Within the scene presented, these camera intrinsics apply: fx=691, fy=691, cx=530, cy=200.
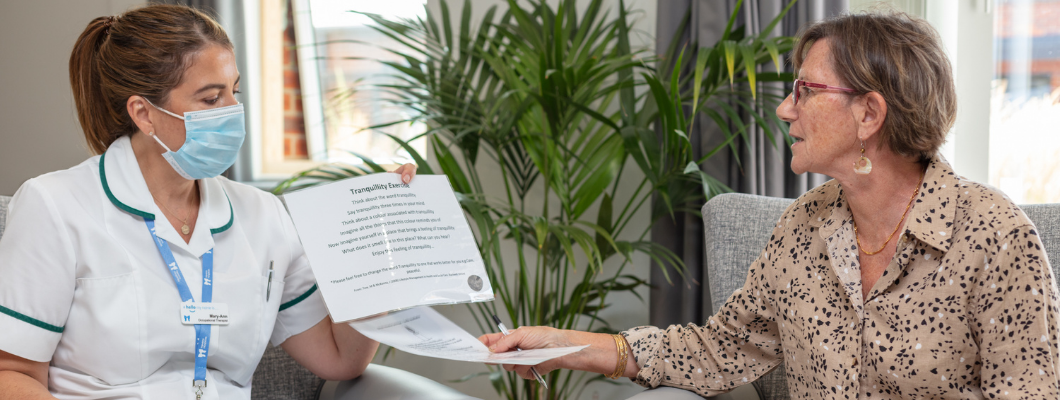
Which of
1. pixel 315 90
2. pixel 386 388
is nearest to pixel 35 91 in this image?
pixel 315 90

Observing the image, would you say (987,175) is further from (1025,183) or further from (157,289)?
(157,289)

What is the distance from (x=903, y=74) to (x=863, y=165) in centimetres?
15

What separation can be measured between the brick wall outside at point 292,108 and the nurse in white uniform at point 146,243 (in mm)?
2301

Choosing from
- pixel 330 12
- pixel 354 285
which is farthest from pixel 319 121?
pixel 354 285

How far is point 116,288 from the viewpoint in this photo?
108 centimetres

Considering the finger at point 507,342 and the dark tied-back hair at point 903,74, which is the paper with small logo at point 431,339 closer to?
the finger at point 507,342

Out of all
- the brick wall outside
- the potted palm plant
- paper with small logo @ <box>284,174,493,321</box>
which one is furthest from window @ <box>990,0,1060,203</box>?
the brick wall outside

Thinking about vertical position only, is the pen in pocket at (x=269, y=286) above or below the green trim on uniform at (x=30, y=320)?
below

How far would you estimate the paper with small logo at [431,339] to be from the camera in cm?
106

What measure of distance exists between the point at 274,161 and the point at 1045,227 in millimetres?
3168

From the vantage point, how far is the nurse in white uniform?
1.04 meters

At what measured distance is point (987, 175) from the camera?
2174mm

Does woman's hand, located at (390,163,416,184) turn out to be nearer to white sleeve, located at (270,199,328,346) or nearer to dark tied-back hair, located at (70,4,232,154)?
white sleeve, located at (270,199,328,346)

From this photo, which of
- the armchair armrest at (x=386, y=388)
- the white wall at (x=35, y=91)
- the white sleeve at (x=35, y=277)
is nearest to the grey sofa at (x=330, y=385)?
the armchair armrest at (x=386, y=388)
